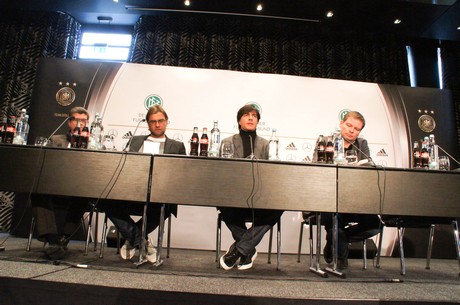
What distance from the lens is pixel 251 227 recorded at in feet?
8.30

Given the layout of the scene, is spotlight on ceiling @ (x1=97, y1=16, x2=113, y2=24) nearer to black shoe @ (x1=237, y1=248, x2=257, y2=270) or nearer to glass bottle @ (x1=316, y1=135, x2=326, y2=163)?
glass bottle @ (x1=316, y1=135, x2=326, y2=163)

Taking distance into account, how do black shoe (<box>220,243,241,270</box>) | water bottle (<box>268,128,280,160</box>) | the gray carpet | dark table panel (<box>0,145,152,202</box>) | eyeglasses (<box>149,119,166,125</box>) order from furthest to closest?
eyeglasses (<box>149,119,166,125</box>) → water bottle (<box>268,128,280,160</box>) → black shoe (<box>220,243,241,270</box>) → dark table panel (<box>0,145,152,202</box>) → the gray carpet

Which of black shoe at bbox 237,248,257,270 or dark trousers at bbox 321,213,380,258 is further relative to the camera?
dark trousers at bbox 321,213,380,258

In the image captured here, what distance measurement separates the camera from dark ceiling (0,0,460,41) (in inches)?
172

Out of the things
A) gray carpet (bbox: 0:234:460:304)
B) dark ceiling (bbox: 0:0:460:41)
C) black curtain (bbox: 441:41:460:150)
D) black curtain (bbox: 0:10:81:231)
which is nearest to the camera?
gray carpet (bbox: 0:234:460:304)

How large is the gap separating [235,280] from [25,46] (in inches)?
191

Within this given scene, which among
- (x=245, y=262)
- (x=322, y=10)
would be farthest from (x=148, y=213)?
(x=322, y=10)

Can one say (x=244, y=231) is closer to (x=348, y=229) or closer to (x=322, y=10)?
(x=348, y=229)

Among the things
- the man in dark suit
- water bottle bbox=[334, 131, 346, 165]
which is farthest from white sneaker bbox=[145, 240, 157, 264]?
water bottle bbox=[334, 131, 346, 165]

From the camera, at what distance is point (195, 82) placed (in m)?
4.33

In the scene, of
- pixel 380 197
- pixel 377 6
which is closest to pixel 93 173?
pixel 380 197

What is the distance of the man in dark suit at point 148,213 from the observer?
8.43ft

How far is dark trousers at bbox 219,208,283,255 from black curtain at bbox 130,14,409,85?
294 cm

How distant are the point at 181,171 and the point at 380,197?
139cm
